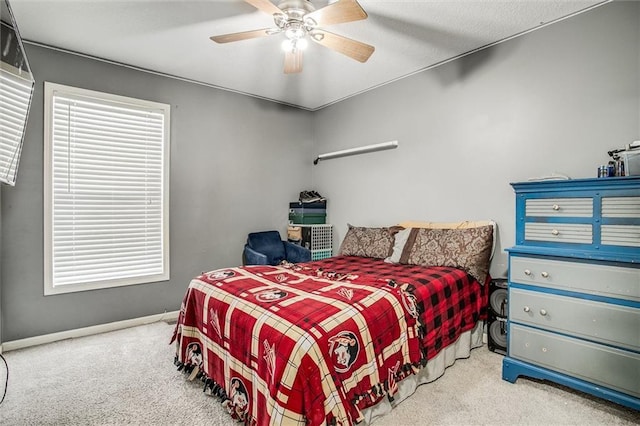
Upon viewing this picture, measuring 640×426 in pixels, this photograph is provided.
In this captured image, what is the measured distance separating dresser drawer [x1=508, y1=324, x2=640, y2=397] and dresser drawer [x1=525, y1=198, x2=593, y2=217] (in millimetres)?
788

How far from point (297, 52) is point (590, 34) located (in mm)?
2242

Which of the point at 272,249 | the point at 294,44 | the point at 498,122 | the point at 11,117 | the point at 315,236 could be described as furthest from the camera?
the point at 315,236

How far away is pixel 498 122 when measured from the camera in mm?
2855

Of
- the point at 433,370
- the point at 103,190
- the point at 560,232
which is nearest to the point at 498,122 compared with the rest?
the point at 560,232

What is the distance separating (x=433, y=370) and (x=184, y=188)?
3.14 metres

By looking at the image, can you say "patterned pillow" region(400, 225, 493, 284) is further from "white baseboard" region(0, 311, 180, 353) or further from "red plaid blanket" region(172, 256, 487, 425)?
"white baseboard" region(0, 311, 180, 353)

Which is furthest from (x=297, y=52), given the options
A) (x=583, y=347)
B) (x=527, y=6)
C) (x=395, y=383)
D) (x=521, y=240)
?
(x=583, y=347)

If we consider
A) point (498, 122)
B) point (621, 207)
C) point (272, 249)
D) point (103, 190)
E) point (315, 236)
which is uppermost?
point (498, 122)

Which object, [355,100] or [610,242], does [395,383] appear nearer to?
[610,242]

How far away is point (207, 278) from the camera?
7.61ft

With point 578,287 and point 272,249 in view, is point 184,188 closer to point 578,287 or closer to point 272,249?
point 272,249

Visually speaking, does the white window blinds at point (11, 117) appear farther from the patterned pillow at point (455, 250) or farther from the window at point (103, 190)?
the patterned pillow at point (455, 250)

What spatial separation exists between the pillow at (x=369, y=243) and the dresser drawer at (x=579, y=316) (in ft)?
4.02

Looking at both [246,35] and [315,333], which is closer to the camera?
[315,333]
